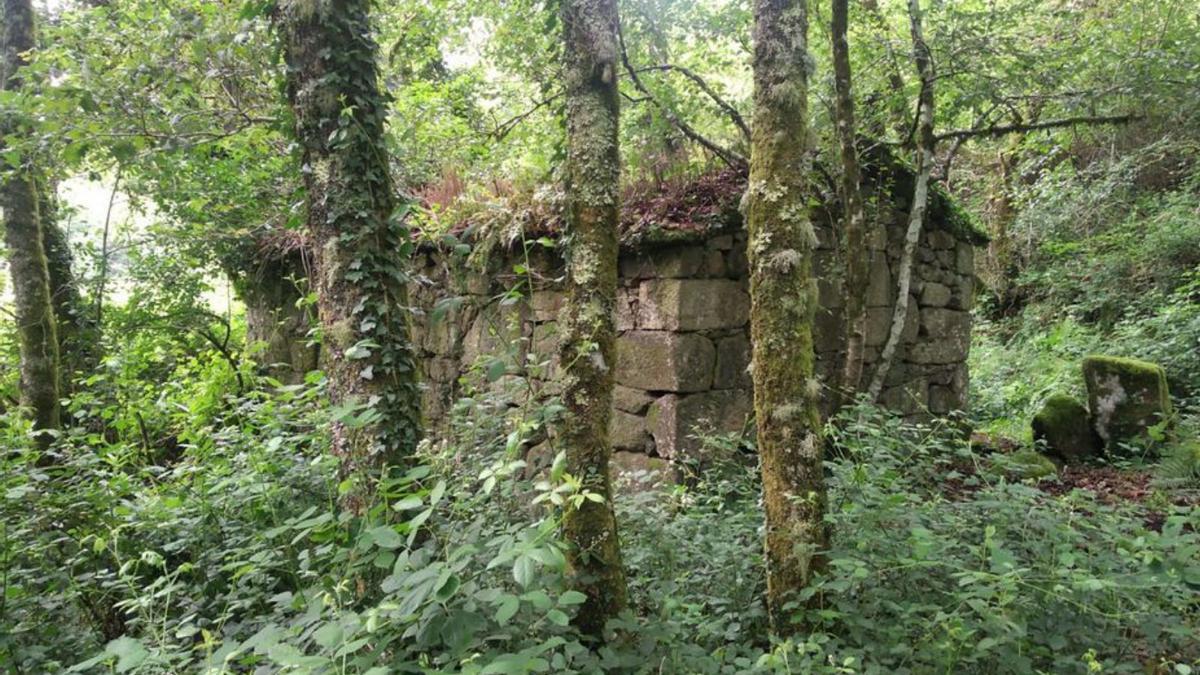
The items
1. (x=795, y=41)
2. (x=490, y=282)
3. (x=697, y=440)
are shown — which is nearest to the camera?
(x=795, y=41)

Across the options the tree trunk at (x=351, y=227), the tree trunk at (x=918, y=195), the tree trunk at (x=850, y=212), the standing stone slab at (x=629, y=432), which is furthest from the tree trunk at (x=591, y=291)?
the tree trunk at (x=918, y=195)

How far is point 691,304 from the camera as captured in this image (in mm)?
3758

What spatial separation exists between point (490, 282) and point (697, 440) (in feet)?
6.58

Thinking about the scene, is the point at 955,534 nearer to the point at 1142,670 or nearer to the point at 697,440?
the point at 1142,670

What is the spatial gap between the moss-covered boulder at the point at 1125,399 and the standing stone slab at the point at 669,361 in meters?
3.59

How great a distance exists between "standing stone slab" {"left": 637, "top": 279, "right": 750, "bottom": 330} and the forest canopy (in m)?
0.02

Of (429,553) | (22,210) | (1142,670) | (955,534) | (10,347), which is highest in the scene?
(22,210)

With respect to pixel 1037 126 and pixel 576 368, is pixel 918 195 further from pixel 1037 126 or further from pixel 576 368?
pixel 576 368

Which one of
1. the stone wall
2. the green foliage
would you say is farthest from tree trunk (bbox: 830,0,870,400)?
the green foliage

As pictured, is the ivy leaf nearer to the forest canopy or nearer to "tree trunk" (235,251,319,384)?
the forest canopy

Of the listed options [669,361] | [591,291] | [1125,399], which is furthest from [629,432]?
[1125,399]

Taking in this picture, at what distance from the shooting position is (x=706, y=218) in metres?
3.77

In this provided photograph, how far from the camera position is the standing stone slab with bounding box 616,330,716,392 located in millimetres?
3707

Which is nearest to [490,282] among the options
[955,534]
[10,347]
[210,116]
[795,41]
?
[210,116]
